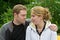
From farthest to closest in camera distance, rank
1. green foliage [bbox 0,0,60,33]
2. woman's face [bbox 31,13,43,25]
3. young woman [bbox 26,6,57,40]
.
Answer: green foliage [bbox 0,0,60,33] < young woman [bbox 26,6,57,40] < woman's face [bbox 31,13,43,25]

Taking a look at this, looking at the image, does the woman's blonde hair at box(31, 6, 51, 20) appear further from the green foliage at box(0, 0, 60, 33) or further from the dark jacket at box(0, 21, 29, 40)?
the green foliage at box(0, 0, 60, 33)

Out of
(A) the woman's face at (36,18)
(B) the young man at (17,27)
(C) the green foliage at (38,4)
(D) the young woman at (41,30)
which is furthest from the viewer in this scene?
(C) the green foliage at (38,4)

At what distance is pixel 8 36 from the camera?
203 inches

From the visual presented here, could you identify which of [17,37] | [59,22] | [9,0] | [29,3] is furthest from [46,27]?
[9,0]

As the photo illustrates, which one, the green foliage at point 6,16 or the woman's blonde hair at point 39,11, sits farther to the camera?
the green foliage at point 6,16

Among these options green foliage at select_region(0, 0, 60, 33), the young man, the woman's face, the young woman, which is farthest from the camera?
green foliage at select_region(0, 0, 60, 33)

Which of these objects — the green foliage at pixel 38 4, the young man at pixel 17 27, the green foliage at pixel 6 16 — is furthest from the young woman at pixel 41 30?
the green foliage at pixel 6 16

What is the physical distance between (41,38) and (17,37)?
443 millimetres

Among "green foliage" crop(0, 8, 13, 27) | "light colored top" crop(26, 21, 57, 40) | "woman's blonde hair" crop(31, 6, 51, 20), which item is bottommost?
"green foliage" crop(0, 8, 13, 27)

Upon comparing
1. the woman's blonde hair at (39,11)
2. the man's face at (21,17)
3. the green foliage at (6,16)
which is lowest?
the green foliage at (6,16)

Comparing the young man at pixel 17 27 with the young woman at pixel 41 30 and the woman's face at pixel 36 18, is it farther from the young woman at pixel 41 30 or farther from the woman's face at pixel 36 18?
the woman's face at pixel 36 18

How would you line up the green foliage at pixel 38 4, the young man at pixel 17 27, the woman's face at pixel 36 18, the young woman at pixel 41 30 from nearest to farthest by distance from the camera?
the woman's face at pixel 36 18 → the young woman at pixel 41 30 → the young man at pixel 17 27 → the green foliage at pixel 38 4

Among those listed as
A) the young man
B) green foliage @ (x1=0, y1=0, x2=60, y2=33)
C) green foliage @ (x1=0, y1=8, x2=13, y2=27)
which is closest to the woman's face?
the young man

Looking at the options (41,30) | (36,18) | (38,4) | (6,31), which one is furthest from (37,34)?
(38,4)
